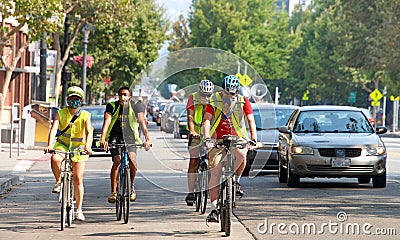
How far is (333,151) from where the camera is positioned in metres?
17.7

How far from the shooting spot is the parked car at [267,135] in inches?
830

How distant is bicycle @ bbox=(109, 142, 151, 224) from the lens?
502 inches

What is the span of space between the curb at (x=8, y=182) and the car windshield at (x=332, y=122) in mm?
5749

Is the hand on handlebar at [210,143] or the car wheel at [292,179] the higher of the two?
the hand on handlebar at [210,143]

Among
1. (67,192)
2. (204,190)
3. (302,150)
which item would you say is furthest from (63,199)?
(302,150)

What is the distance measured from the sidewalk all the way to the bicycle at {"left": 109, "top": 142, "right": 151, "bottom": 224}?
498cm

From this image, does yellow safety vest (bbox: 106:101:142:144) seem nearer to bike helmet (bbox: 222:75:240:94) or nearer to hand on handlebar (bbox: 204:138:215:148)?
hand on handlebar (bbox: 204:138:215:148)

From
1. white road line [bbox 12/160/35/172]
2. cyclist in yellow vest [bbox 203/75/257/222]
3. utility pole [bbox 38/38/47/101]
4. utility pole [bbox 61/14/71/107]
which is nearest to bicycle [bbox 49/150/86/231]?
cyclist in yellow vest [bbox 203/75/257/222]

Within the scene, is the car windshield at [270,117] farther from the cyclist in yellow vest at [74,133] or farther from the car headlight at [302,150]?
the cyclist in yellow vest at [74,133]

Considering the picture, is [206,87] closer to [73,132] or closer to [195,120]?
[195,120]

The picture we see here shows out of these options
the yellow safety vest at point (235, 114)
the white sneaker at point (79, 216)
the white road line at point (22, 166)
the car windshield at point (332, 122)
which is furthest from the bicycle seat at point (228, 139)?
the white road line at point (22, 166)

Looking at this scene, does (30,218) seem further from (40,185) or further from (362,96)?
(362,96)

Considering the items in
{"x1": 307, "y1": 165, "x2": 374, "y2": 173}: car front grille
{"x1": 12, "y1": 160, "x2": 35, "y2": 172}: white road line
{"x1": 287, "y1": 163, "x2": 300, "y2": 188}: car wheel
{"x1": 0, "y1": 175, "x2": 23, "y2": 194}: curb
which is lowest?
{"x1": 12, "y1": 160, "x2": 35, "y2": 172}: white road line

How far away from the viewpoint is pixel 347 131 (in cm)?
1878
